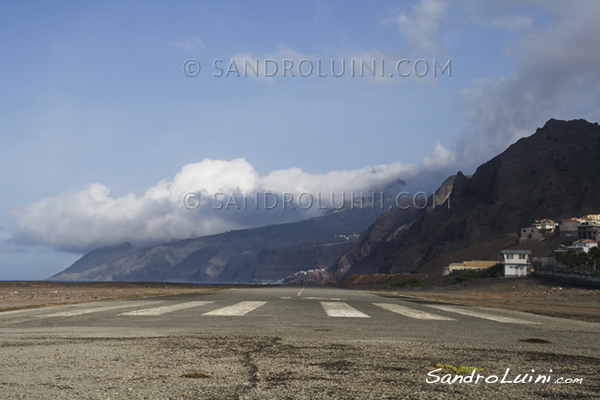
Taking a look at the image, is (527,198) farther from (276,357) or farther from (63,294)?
(276,357)

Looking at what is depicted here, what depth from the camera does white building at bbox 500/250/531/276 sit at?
8538 cm

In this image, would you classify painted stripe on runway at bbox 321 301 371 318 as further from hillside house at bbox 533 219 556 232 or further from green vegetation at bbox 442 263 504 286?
hillside house at bbox 533 219 556 232

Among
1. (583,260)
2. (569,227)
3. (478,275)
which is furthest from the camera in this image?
(569,227)

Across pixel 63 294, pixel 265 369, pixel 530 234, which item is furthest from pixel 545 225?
pixel 265 369

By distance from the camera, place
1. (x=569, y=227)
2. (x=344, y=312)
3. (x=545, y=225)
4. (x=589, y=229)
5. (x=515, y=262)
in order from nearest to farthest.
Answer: (x=344, y=312) → (x=515, y=262) → (x=589, y=229) → (x=569, y=227) → (x=545, y=225)

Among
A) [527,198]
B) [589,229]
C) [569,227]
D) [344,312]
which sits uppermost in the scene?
[527,198]

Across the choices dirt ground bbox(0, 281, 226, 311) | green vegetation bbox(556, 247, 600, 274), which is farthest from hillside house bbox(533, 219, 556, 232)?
dirt ground bbox(0, 281, 226, 311)

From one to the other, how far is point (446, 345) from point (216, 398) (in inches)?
184

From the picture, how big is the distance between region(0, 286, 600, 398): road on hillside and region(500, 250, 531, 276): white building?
257ft

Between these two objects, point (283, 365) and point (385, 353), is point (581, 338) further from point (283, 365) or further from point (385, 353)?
point (283, 365)

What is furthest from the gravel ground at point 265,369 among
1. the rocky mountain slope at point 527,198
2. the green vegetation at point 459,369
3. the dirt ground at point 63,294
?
the rocky mountain slope at point 527,198

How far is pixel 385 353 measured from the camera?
7375mm

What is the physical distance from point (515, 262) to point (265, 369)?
285ft

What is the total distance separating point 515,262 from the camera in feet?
281
